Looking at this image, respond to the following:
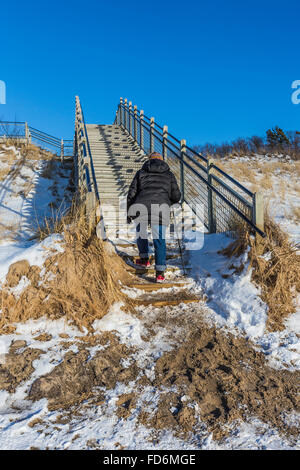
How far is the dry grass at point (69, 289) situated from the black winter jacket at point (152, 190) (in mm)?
954

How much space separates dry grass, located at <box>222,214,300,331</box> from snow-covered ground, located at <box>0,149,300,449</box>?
9 cm

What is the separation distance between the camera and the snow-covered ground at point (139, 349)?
228cm

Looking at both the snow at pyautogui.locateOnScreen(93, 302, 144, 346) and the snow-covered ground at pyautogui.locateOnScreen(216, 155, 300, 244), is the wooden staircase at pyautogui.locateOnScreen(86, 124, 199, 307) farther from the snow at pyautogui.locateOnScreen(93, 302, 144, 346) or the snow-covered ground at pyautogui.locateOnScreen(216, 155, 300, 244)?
the snow-covered ground at pyautogui.locateOnScreen(216, 155, 300, 244)

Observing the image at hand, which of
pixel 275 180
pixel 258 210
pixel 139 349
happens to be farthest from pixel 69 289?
pixel 275 180

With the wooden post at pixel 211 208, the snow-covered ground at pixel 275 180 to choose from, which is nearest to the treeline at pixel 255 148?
the snow-covered ground at pixel 275 180

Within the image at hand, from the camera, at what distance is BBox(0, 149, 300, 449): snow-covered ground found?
228 cm

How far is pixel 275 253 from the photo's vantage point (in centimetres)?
412

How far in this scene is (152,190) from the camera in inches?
194

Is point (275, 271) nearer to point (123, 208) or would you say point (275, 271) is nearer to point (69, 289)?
point (69, 289)

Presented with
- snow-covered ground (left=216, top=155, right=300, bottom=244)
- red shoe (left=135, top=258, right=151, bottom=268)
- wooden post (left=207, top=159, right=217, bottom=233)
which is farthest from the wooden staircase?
snow-covered ground (left=216, top=155, right=300, bottom=244)

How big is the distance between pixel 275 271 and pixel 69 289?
231 cm

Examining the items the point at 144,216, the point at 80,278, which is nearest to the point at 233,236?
the point at 144,216

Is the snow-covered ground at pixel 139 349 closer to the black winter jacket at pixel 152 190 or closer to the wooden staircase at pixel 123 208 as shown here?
the wooden staircase at pixel 123 208

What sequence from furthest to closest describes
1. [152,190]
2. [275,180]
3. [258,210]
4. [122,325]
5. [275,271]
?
[275,180], [152,190], [258,210], [275,271], [122,325]
